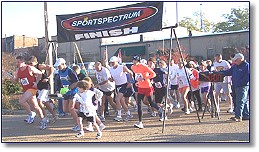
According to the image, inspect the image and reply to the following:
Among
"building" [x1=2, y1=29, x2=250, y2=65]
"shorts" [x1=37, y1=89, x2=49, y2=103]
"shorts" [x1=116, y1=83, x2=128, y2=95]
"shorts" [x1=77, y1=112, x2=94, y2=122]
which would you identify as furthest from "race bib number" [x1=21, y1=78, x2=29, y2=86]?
"building" [x1=2, y1=29, x2=250, y2=65]

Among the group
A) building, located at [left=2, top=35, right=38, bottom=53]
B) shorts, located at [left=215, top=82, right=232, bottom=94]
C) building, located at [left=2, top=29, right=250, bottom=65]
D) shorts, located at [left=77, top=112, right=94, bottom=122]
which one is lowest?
shorts, located at [left=77, top=112, right=94, bottom=122]

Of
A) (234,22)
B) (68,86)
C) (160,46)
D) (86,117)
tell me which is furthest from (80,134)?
(234,22)

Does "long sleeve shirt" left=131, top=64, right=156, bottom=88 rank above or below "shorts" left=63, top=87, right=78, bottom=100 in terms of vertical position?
above

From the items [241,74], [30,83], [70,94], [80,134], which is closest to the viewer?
[80,134]

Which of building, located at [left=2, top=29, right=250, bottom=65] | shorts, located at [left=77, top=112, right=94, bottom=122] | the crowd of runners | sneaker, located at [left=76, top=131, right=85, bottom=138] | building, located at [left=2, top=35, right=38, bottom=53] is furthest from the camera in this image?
building, located at [left=2, top=35, right=38, bottom=53]

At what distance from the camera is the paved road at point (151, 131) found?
7.65 metres

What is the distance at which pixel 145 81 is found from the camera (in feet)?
30.5

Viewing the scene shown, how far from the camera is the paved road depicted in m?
7.65

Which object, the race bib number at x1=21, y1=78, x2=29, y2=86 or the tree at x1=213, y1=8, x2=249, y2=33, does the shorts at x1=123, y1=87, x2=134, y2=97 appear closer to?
the race bib number at x1=21, y1=78, x2=29, y2=86

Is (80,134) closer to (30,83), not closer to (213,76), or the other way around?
(30,83)

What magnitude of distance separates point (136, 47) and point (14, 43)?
2528 cm

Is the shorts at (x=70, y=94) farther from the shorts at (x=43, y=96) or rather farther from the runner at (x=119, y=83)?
the runner at (x=119, y=83)

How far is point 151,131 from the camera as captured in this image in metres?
8.51

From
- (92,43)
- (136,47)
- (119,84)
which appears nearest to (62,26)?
(119,84)
